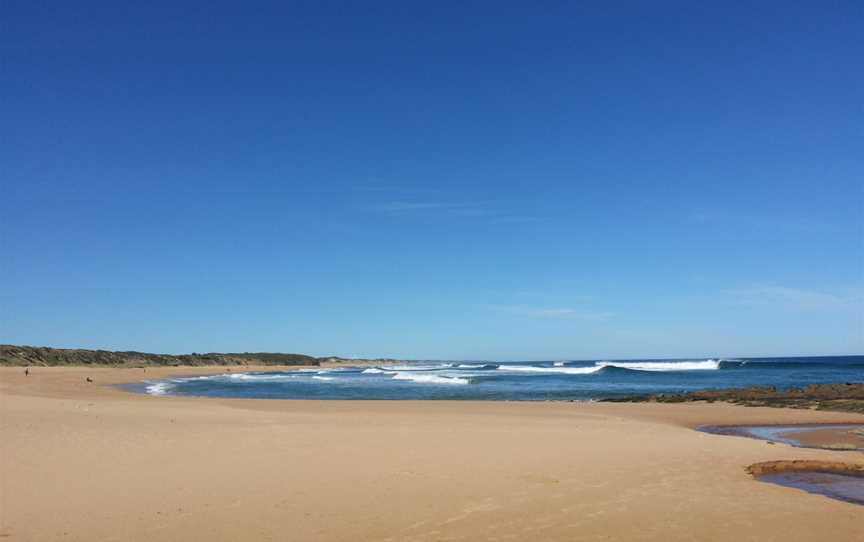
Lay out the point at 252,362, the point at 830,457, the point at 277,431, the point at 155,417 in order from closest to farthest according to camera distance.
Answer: the point at 830,457, the point at 277,431, the point at 155,417, the point at 252,362

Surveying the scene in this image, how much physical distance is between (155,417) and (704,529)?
48.4ft

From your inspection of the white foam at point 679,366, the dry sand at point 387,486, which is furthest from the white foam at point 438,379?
the dry sand at point 387,486

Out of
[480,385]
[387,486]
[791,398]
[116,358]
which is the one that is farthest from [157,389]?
[116,358]

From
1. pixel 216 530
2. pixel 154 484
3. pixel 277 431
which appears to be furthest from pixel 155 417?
pixel 216 530

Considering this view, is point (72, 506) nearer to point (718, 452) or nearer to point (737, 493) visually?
point (737, 493)

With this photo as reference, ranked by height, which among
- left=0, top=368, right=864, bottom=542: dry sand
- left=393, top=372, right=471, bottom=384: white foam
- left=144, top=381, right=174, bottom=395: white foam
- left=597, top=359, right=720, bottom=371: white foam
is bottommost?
left=144, top=381, right=174, bottom=395: white foam

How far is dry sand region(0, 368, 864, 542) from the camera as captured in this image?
6957 millimetres

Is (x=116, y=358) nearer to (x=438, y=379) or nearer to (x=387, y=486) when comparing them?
(x=438, y=379)

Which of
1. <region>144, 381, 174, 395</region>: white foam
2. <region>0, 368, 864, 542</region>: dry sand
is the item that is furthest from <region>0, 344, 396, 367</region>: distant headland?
<region>0, 368, 864, 542</region>: dry sand

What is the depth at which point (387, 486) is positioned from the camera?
29.4 ft

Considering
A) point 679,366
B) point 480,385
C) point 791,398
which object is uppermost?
point 679,366

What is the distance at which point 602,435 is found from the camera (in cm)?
1495

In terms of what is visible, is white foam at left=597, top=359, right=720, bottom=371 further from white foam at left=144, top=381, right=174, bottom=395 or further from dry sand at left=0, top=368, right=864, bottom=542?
dry sand at left=0, top=368, right=864, bottom=542

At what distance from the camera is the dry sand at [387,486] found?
22.8ft
